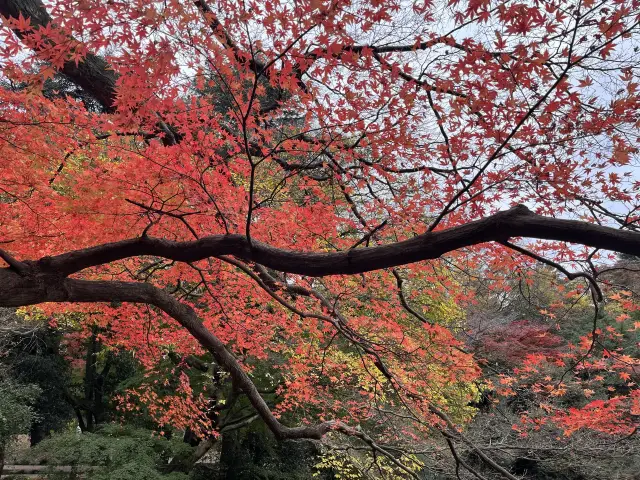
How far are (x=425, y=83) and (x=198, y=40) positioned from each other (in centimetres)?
230

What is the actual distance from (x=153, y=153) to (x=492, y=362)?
10.1 m

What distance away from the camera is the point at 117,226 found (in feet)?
16.6

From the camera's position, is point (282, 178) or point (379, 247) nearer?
point (379, 247)

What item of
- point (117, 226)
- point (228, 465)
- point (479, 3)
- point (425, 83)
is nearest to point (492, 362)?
point (228, 465)

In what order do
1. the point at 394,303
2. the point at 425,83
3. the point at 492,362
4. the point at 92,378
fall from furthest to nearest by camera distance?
the point at 92,378 → the point at 492,362 → the point at 394,303 → the point at 425,83

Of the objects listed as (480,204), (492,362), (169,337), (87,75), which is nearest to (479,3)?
(480,204)

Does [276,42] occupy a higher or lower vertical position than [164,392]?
higher

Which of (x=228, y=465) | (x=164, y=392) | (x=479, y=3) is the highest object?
(x=479, y=3)

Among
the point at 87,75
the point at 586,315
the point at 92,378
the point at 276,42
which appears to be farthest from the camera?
the point at 586,315

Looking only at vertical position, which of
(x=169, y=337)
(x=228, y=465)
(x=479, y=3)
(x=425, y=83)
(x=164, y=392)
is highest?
(x=425, y=83)

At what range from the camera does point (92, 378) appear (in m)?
13.2

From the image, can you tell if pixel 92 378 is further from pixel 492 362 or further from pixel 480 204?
pixel 480 204

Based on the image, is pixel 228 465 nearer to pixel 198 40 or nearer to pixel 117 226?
pixel 117 226

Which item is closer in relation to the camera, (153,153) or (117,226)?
(153,153)
